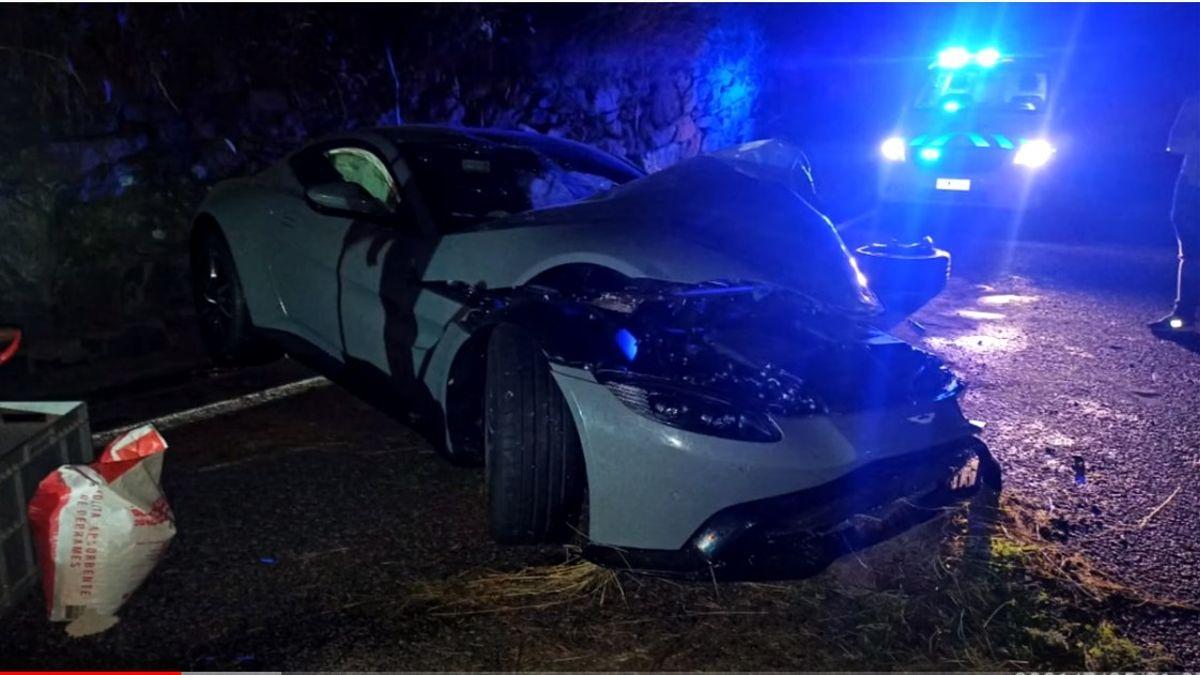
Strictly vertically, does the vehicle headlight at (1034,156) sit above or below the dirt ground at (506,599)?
above

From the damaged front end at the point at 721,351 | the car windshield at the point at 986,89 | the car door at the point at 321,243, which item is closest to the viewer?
the damaged front end at the point at 721,351

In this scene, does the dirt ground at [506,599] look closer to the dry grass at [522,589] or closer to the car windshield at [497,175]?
the dry grass at [522,589]

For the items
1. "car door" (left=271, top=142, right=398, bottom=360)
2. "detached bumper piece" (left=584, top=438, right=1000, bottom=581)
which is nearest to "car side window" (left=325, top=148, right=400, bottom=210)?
"car door" (left=271, top=142, right=398, bottom=360)

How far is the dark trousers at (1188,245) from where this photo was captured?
20.7 ft

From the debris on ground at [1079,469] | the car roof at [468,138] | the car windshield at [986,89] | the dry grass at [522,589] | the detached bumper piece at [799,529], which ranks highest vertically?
the car windshield at [986,89]

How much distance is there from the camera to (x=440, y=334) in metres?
3.53

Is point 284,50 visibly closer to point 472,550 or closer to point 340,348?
point 340,348

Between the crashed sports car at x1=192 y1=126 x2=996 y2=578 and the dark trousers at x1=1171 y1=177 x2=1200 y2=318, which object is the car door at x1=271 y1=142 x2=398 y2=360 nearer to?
the crashed sports car at x1=192 y1=126 x2=996 y2=578

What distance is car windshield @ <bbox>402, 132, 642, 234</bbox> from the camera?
13.2 ft

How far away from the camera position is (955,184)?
935 centimetres

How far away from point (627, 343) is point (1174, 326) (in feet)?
16.2

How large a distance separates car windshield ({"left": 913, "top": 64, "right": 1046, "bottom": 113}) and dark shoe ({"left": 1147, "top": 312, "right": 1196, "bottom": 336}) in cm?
445

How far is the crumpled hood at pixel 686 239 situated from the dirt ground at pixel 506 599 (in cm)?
94

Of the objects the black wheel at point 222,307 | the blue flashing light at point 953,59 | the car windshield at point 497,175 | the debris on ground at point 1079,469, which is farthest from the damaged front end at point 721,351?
the blue flashing light at point 953,59
